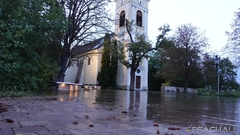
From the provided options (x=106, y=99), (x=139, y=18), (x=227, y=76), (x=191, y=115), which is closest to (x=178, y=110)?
(x=191, y=115)

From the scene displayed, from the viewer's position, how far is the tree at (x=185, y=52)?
2283cm

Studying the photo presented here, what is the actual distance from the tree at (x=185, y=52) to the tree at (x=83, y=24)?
11.4 meters

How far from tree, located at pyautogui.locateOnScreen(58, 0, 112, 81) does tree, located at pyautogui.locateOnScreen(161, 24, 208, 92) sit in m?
11.4

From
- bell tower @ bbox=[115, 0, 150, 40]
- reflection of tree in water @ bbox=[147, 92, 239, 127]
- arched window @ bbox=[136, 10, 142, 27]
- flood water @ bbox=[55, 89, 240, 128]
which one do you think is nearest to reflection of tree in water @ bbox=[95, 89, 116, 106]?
flood water @ bbox=[55, 89, 240, 128]

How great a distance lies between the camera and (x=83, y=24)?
47.2 feet

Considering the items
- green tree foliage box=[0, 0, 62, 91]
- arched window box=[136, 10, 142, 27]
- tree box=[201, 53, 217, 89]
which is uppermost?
arched window box=[136, 10, 142, 27]

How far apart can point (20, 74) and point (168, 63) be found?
72.0 feet

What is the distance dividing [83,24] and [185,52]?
13807 millimetres

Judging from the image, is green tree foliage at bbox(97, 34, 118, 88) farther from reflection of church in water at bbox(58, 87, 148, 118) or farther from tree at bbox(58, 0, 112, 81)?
reflection of church in water at bbox(58, 87, 148, 118)

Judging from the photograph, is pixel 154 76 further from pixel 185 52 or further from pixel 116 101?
pixel 116 101

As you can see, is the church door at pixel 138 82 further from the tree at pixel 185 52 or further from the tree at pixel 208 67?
the tree at pixel 208 67

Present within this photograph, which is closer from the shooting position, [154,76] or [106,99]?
[106,99]

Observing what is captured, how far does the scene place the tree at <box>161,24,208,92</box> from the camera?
22828 mm

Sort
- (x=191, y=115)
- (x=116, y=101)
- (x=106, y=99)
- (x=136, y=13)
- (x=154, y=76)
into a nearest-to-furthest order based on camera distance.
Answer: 1. (x=191, y=115)
2. (x=116, y=101)
3. (x=106, y=99)
4. (x=136, y=13)
5. (x=154, y=76)
